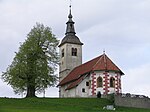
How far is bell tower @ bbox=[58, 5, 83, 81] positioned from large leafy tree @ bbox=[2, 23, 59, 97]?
17.3 metres

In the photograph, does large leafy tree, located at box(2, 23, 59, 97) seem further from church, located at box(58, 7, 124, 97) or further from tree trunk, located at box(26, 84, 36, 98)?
church, located at box(58, 7, 124, 97)

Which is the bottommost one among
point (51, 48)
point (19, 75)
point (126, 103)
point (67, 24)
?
point (126, 103)

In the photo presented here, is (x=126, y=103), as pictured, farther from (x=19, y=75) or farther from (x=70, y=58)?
(x=70, y=58)

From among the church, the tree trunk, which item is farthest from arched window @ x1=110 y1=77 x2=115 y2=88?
the tree trunk

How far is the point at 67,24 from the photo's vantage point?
9094 centimetres

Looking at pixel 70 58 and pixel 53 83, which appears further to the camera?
pixel 70 58

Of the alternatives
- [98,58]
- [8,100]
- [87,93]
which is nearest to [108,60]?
[98,58]

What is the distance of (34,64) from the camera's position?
67938 millimetres

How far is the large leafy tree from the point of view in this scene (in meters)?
67.4

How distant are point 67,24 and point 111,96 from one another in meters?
29.4

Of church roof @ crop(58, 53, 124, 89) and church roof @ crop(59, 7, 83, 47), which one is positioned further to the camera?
church roof @ crop(59, 7, 83, 47)

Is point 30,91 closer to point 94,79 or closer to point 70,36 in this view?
point 94,79

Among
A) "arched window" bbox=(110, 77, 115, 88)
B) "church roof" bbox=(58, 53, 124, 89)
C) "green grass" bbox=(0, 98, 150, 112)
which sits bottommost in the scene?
"green grass" bbox=(0, 98, 150, 112)

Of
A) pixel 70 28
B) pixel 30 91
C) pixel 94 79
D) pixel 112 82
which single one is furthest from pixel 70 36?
pixel 30 91
